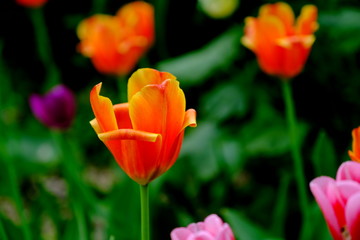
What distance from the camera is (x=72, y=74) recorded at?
7.65 ft

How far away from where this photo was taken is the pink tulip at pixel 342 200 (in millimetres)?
451

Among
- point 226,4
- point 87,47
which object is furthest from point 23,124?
point 226,4

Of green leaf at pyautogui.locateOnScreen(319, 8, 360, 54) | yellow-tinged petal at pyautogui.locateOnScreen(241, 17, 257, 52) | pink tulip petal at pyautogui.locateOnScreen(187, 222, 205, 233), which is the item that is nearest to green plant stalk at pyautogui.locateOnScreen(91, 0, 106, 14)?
green leaf at pyautogui.locateOnScreen(319, 8, 360, 54)

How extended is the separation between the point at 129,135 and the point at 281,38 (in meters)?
0.45

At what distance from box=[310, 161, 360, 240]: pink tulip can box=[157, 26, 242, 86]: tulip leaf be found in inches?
30.8

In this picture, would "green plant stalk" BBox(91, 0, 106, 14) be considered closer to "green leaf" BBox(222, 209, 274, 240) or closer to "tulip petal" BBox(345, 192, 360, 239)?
"green leaf" BBox(222, 209, 274, 240)

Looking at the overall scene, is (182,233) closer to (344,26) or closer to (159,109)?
(159,109)

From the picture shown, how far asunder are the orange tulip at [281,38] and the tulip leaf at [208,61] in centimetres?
32

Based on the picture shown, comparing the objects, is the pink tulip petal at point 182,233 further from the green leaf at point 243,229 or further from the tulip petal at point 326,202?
the green leaf at point 243,229

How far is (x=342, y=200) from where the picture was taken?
0.46 m

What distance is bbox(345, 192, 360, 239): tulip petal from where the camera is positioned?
0.44 m

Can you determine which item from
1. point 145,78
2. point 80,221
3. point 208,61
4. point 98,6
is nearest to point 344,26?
point 208,61

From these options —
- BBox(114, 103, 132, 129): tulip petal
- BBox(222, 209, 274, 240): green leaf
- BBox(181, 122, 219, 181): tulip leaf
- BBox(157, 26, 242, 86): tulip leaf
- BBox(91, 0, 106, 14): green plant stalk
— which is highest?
Answer: BBox(91, 0, 106, 14): green plant stalk

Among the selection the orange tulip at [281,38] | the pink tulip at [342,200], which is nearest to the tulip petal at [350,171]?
the pink tulip at [342,200]
